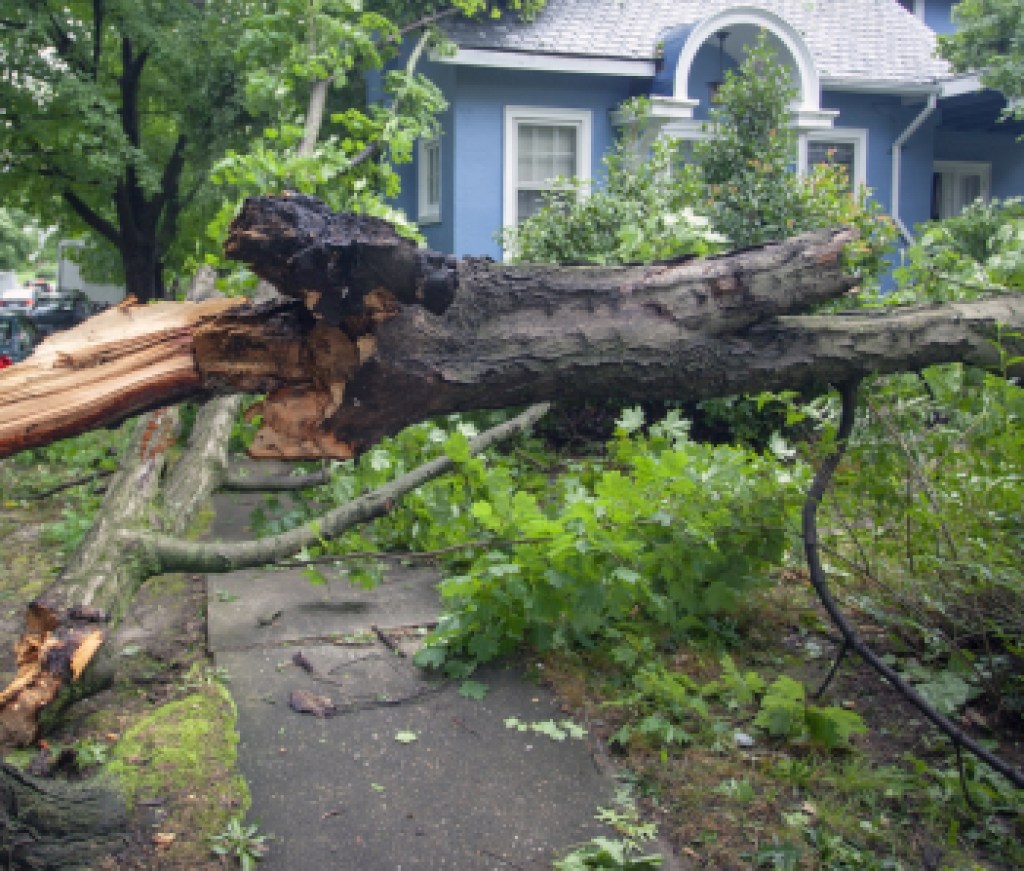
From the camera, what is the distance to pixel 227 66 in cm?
1416

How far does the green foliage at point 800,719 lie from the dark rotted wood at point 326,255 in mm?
2205

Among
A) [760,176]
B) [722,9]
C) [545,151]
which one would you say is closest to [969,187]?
[722,9]

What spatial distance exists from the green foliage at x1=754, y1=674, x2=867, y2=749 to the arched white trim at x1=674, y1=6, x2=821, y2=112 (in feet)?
33.1

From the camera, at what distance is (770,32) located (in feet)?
43.0

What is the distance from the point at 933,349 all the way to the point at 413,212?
37.5ft

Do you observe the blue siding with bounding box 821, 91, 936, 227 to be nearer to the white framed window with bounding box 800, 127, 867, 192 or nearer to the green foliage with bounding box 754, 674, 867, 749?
the white framed window with bounding box 800, 127, 867, 192

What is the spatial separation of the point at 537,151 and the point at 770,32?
3.39 metres

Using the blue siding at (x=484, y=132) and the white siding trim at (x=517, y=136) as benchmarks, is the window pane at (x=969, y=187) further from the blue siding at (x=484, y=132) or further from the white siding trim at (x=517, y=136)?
the blue siding at (x=484, y=132)

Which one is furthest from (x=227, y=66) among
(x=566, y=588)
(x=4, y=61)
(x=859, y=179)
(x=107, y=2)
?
(x=566, y=588)

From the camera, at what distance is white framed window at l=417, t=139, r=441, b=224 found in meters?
13.6

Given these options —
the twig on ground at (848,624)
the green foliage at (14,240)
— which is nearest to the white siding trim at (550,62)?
the twig on ground at (848,624)

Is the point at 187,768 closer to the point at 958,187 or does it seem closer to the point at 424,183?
Result: the point at 424,183

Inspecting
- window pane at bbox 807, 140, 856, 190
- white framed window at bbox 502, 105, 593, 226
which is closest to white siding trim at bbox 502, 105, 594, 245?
white framed window at bbox 502, 105, 593, 226

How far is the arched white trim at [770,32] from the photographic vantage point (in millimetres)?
12508
